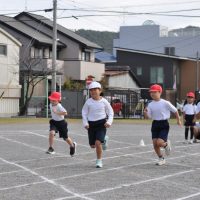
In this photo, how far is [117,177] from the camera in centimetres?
1007

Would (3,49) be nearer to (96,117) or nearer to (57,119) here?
(57,119)

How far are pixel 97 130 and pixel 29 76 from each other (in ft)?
104

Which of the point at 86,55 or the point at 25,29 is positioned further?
the point at 86,55

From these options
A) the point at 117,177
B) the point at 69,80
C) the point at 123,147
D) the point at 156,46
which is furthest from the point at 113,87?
the point at 117,177

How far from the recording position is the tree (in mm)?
42034

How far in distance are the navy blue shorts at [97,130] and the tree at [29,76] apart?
2984 centimetres

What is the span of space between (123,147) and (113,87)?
119 feet

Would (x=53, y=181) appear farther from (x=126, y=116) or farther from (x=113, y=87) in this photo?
Result: (x=113, y=87)

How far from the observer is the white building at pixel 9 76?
137ft

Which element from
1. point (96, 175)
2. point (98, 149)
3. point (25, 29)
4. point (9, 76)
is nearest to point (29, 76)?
point (9, 76)

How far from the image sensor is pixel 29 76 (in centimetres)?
4306

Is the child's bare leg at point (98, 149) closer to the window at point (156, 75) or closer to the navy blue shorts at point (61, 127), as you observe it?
the navy blue shorts at point (61, 127)

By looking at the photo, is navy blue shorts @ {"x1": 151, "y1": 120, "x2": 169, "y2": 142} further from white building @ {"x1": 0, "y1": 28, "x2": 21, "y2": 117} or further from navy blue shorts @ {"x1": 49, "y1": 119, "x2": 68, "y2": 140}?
white building @ {"x1": 0, "y1": 28, "x2": 21, "y2": 117}

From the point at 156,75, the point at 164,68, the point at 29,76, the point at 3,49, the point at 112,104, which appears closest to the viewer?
the point at 112,104
